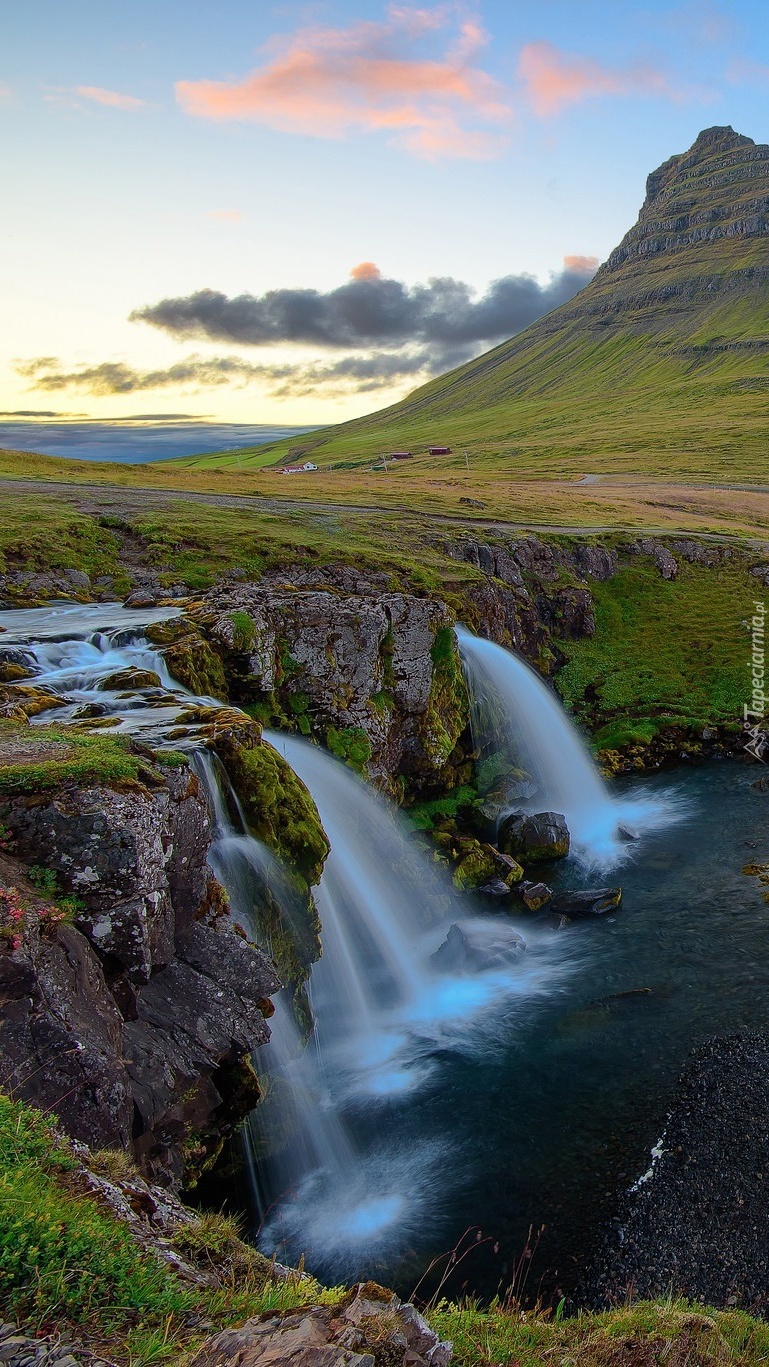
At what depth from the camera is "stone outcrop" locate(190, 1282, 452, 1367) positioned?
5449 millimetres

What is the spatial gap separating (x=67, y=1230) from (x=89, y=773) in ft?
25.3

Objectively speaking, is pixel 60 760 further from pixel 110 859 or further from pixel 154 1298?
pixel 154 1298

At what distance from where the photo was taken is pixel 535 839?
29.8m

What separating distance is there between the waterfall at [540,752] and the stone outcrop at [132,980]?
2061cm

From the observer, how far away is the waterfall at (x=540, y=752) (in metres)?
33.4

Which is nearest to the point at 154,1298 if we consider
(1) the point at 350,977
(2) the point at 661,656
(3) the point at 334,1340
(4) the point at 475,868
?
(3) the point at 334,1340

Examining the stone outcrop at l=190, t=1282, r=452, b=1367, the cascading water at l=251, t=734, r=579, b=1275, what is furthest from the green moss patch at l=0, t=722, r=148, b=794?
the stone outcrop at l=190, t=1282, r=452, b=1367

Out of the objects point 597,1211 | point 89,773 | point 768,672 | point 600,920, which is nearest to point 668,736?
point 768,672

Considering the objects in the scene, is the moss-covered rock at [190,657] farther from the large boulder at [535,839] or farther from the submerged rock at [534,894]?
the large boulder at [535,839]

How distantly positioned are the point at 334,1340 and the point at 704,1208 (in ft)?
37.8

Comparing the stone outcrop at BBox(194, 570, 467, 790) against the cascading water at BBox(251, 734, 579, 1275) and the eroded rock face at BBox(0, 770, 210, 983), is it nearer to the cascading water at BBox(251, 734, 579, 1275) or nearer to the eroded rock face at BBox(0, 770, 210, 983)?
the cascading water at BBox(251, 734, 579, 1275)

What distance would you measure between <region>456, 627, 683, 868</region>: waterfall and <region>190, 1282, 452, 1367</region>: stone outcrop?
87.9 ft

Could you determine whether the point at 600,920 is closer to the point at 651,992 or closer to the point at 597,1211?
the point at 651,992

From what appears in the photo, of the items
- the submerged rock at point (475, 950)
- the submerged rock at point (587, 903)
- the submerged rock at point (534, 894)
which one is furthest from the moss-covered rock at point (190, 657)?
the submerged rock at point (587, 903)
